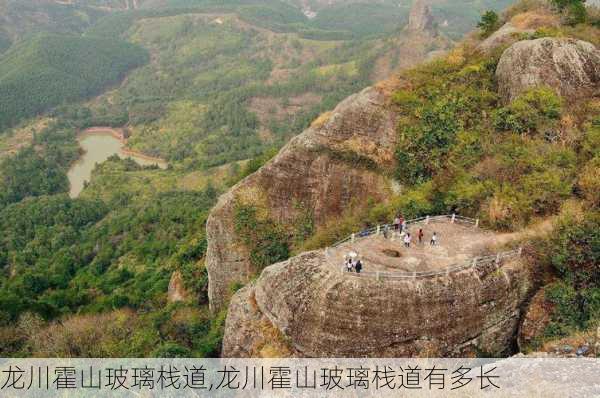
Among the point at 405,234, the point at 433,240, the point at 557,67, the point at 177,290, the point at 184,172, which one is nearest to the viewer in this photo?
the point at 433,240

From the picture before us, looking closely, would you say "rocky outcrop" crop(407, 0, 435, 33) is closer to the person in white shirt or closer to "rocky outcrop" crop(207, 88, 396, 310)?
"rocky outcrop" crop(207, 88, 396, 310)

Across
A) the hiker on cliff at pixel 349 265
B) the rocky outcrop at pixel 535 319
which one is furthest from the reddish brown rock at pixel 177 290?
the rocky outcrop at pixel 535 319

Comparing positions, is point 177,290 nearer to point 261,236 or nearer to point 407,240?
point 261,236

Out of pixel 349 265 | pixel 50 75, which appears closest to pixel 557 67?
pixel 349 265

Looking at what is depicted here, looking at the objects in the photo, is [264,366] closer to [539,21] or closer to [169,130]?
[539,21]

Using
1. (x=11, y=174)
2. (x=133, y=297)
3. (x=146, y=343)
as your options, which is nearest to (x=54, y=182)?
(x=11, y=174)
